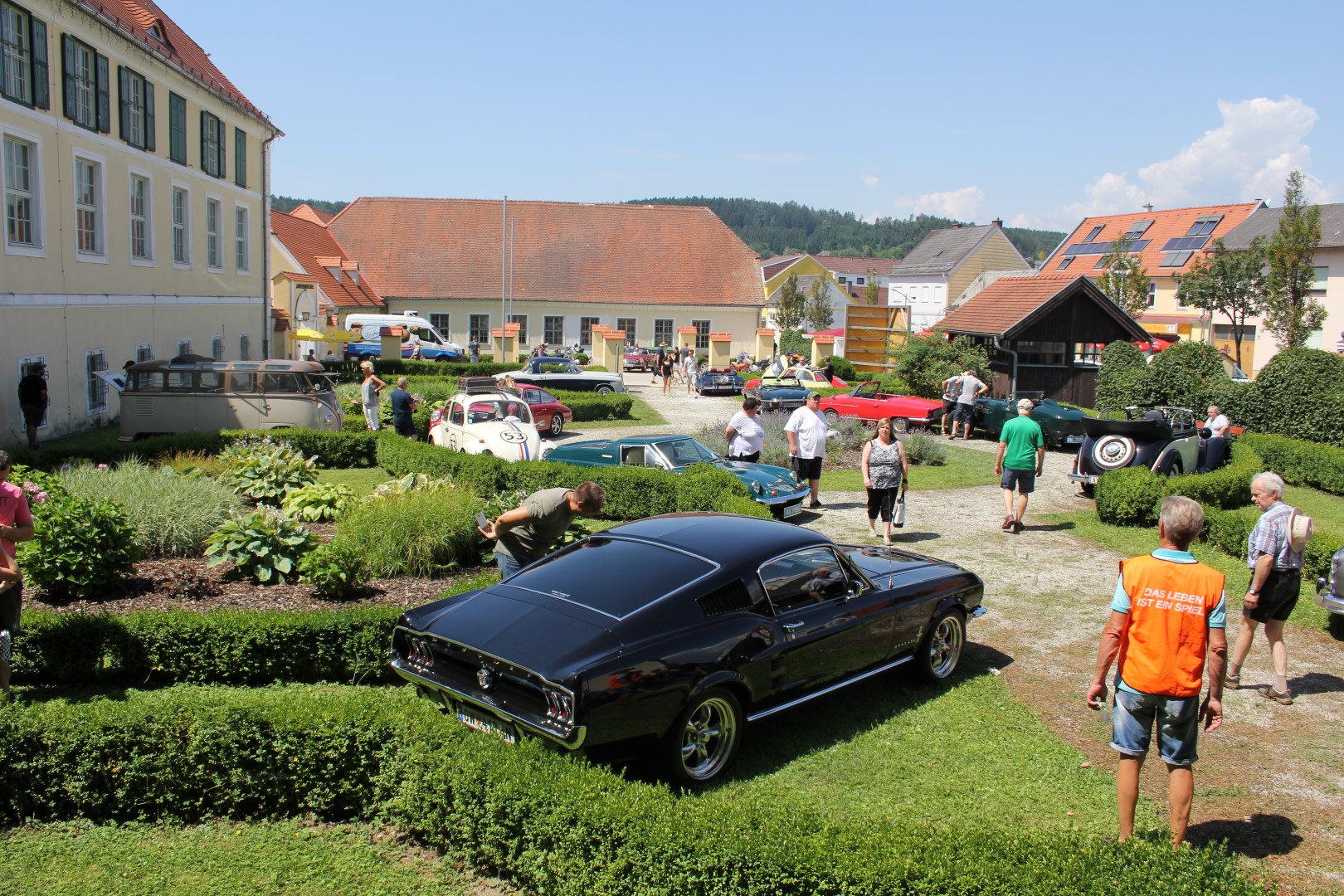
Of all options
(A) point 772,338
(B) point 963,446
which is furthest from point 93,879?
(A) point 772,338

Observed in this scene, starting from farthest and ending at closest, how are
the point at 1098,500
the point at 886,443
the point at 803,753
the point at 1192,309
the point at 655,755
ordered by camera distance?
the point at 1192,309
the point at 1098,500
the point at 886,443
the point at 803,753
the point at 655,755

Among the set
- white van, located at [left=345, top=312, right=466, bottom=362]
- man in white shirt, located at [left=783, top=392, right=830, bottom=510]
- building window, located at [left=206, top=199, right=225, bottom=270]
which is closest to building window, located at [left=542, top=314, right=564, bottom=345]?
white van, located at [left=345, top=312, right=466, bottom=362]

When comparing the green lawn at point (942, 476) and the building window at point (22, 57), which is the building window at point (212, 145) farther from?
the green lawn at point (942, 476)

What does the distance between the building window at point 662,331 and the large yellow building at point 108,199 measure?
96.2 feet

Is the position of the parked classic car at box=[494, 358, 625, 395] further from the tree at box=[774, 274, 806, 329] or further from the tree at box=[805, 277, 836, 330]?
the tree at box=[805, 277, 836, 330]

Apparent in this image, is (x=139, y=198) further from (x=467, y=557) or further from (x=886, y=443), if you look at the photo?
(x=886, y=443)

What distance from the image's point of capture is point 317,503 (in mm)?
12766

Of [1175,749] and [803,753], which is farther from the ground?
[1175,749]

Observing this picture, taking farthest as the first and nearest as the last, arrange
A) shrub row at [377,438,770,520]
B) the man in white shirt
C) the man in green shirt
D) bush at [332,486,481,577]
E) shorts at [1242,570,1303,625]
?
the man in white shirt, the man in green shirt, shrub row at [377,438,770,520], bush at [332,486,481,577], shorts at [1242,570,1303,625]

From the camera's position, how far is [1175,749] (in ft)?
16.8

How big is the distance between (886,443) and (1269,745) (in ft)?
19.8

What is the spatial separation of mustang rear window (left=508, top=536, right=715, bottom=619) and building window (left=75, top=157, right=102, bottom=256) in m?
18.9

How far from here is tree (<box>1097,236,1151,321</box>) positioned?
52.1m

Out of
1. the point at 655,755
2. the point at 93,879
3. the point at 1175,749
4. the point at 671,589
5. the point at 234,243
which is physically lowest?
the point at 93,879
